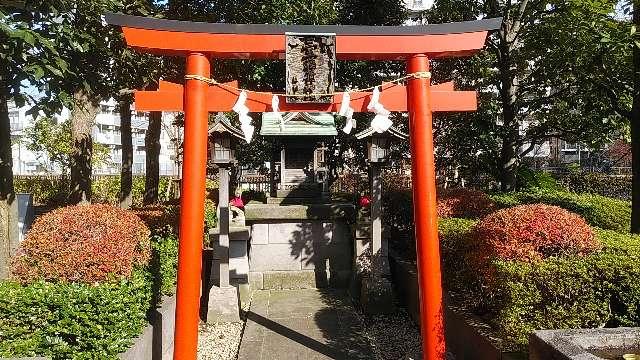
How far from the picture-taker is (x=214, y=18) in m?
13.7

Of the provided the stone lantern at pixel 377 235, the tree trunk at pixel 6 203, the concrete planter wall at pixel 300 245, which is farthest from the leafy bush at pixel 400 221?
the tree trunk at pixel 6 203

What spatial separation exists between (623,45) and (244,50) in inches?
239

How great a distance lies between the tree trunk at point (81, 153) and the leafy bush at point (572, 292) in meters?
9.77

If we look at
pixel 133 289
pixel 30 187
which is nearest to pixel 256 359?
pixel 133 289

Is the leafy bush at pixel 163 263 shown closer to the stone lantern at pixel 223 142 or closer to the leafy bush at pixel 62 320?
the leafy bush at pixel 62 320

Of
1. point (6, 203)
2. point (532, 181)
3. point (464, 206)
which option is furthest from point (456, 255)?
point (532, 181)

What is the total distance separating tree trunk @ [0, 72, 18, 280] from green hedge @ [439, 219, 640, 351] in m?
7.05

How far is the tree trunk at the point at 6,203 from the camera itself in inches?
273

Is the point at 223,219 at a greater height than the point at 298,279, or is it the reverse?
the point at 223,219

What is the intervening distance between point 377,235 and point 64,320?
5.79 meters

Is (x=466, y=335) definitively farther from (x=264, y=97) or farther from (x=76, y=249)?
(x=76, y=249)

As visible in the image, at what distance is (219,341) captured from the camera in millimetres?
7570

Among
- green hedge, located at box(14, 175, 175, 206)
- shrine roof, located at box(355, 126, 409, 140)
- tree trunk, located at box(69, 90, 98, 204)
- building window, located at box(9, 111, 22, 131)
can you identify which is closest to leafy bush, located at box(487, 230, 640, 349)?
shrine roof, located at box(355, 126, 409, 140)

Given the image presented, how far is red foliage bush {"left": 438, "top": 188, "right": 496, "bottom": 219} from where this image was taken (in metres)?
9.80
